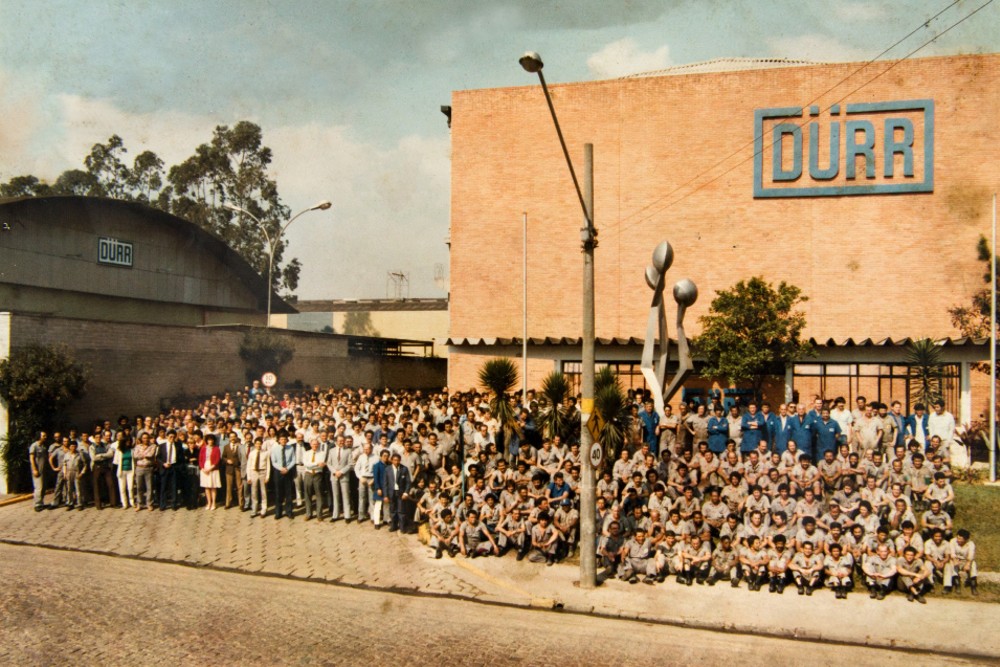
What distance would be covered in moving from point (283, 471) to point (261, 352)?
14579 millimetres

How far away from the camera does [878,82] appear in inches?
995

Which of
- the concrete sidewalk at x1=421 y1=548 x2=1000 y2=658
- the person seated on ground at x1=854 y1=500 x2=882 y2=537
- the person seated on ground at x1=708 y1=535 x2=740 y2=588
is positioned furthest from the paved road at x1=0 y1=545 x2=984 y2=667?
the person seated on ground at x1=854 y1=500 x2=882 y2=537

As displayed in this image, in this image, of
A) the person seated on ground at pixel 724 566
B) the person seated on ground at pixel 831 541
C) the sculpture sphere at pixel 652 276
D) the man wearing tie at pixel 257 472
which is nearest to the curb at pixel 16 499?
the man wearing tie at pixel 257 472

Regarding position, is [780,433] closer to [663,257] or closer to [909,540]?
[663,257]

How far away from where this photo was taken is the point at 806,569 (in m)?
11.2

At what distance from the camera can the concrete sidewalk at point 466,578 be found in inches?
392

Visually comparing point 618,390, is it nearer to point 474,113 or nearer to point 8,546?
point 8,546

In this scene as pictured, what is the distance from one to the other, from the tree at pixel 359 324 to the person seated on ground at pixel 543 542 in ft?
124

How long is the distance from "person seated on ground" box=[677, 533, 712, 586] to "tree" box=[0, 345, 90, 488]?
15.0 meters

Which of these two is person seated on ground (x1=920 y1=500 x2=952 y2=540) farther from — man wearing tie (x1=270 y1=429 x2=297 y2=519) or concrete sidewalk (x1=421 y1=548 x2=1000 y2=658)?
man wearing tie (x1=270 y1=429 x2=297 y2=519)

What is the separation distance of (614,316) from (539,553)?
50.6 ft

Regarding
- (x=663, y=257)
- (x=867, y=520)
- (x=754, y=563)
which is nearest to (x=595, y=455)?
(x=754, y=563)

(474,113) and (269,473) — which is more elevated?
(474,113)

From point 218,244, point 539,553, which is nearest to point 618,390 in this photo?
point 539,553
